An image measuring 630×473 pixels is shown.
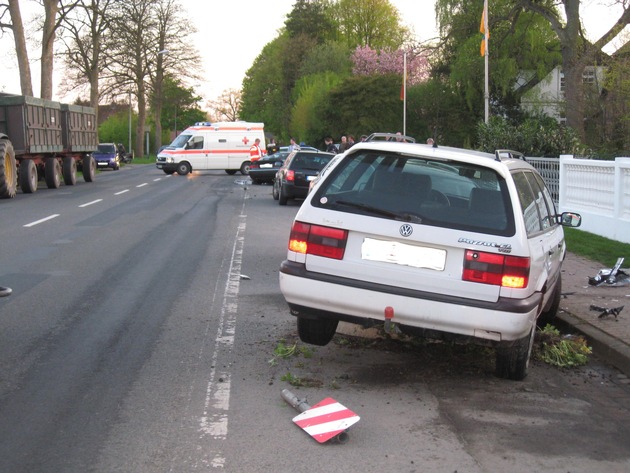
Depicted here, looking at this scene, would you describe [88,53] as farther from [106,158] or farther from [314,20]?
[314,20]

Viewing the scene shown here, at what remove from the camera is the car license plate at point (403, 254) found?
5676 mm

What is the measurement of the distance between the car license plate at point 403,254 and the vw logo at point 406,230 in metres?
0.08

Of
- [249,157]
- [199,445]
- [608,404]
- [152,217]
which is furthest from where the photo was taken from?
[249,157]

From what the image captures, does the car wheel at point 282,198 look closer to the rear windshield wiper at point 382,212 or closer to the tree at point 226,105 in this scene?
the rear windshield wiper at point 382,212

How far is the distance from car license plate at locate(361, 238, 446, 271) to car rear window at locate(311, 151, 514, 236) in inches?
7.0

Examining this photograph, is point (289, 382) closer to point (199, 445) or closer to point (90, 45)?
point (199, 445)

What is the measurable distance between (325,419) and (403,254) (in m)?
1.29

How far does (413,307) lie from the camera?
5664 mm

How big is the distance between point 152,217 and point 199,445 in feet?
Answer: 47.3

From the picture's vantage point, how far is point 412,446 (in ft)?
15.6

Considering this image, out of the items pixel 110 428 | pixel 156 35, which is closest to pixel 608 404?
pixel 110 428

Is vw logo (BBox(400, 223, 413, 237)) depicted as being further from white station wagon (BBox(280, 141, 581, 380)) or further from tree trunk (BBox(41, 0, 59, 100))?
tree trunk (BBox(41, 0, 59, 100))

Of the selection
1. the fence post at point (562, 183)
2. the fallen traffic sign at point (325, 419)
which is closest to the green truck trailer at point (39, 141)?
the fence post at point (562, 183)

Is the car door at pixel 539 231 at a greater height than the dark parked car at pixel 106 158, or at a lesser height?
greater
